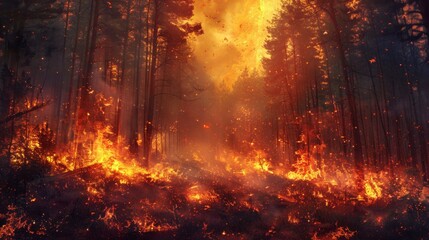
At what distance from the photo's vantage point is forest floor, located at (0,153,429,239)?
27.8 feet

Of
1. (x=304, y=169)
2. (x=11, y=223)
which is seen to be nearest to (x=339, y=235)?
(x=11, y=223)

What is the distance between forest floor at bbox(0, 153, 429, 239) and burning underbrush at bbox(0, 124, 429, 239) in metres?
0.03

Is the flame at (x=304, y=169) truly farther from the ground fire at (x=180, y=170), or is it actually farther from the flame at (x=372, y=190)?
the flame at (x=372, y=190)

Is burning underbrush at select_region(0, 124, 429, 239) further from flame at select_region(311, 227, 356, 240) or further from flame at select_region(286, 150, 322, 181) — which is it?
flame at select_region(286, 150, 322, 181)

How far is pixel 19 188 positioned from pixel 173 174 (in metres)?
7.68

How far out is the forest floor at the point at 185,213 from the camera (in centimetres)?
848

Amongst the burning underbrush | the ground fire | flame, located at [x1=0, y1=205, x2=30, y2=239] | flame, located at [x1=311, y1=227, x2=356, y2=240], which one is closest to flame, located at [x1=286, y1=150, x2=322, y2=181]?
the ground fire

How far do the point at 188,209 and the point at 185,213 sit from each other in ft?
1.70

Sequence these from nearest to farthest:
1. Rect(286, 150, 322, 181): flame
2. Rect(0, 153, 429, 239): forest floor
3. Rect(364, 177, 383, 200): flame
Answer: Rect(0, 153, 429, 239): forest floor, Rect(364, 177, 383, 200): flame, Rect(286, 150, 322, 181): flame

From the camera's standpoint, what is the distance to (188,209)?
1081 centimetres

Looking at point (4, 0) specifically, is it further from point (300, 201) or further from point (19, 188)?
point (300, 201)

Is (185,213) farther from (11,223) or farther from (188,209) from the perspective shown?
(11,223)

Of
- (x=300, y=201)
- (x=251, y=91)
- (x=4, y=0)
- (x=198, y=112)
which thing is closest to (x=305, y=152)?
(x=300, y=201)

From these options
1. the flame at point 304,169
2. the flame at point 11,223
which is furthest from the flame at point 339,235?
the flame at point 304,169
